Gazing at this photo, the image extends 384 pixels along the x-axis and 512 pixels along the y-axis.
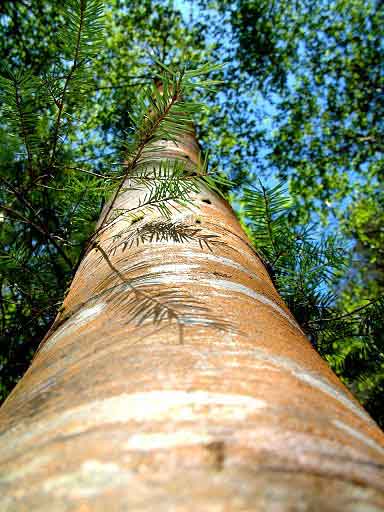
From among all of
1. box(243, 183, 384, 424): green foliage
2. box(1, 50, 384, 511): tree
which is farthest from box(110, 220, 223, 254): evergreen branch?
box(243, 183, 384, 424): green foliage

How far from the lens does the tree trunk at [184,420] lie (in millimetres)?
341

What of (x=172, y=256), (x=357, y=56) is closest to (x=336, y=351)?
(x=172, y=256)

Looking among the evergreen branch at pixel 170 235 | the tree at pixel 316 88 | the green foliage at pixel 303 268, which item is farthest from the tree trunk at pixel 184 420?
the tree at pixel 316 88

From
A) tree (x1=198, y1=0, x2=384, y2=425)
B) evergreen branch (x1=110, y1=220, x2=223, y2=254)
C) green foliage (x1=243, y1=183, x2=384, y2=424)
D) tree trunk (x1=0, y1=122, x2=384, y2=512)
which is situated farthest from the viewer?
tree (x1=198, y1=0, x2=384, y2=425)

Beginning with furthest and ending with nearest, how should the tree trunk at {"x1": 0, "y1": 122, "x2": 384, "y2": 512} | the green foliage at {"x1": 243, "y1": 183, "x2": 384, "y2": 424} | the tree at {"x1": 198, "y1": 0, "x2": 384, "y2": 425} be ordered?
the tree at {"x1": 198, "y1": 0, "x2": 384, "y2": 425}, the green foliage at {"x1": 243, "y1": 183, "x2": 384, "y2": 424}, the tree trunk at {"x1": 0, "y1": 122, "x2": 384, "y2": 512}

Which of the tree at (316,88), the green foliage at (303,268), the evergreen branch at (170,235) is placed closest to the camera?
the evergreen branch at (170,235)

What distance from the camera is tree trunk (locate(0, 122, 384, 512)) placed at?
34 centimetres

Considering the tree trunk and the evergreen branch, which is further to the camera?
the evergreen branch

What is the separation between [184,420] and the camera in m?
0.41

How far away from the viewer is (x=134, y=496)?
13.0 inches

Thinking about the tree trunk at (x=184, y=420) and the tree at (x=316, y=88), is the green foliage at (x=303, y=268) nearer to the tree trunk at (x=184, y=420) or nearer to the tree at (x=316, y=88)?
the tree trunk at (x=184, y=420)

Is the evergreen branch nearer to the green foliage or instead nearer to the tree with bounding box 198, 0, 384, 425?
the green foliage

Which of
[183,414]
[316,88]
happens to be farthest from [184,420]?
[316,88]

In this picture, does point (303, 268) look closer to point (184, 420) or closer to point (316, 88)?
point (184, 420)
